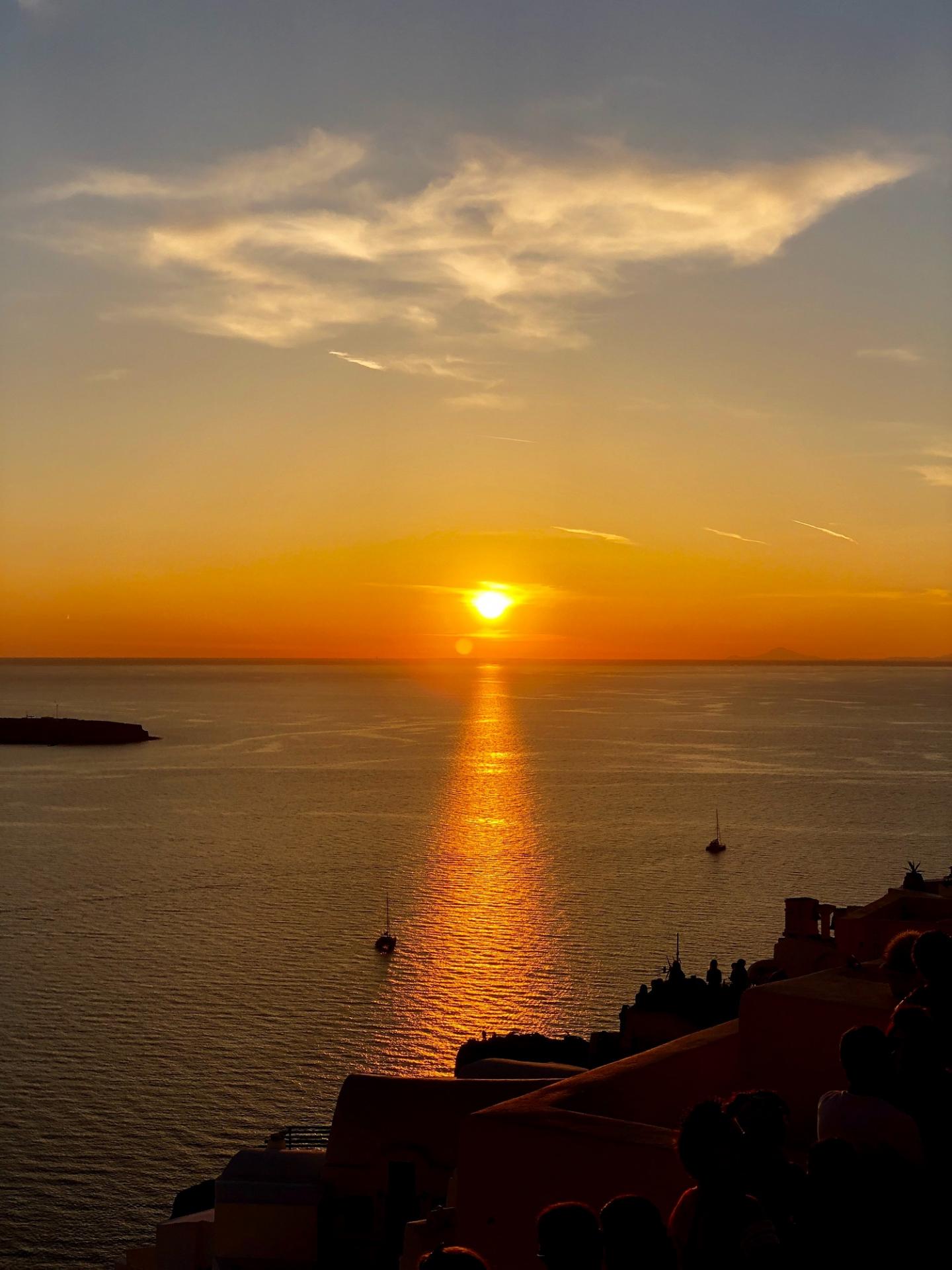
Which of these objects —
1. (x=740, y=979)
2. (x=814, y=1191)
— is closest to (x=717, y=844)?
(x=740, y=979)

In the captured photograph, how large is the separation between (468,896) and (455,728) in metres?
99.8

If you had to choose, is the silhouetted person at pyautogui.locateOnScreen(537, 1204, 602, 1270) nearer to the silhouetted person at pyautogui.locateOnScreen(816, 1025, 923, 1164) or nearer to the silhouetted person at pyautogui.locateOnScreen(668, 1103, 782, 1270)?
the silhouetted person at pyautogui.locateOnScreen(668, 1103, 782, 1270)

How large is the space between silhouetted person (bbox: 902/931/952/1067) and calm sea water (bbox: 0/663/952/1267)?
55.1 ft

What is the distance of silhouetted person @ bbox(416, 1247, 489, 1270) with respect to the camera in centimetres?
360

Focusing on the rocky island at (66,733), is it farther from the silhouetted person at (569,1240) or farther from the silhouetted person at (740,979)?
the silhouetted person at (569,1240)

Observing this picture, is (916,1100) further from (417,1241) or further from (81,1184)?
(81,1184)

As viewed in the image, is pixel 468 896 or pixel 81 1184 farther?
pixel 468 896

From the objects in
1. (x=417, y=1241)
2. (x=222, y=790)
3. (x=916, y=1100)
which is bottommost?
(x=222, y=790)

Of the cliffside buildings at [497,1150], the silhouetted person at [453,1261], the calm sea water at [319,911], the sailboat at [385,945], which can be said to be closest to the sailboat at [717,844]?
the calm sea water at [319,911]

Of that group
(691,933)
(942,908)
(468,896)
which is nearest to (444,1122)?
(942,908)

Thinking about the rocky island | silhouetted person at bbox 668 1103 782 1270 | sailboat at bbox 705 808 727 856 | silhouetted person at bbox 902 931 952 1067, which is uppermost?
silhouetted person at bbox 902 931 952 1067

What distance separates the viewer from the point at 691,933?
3906 centimetres

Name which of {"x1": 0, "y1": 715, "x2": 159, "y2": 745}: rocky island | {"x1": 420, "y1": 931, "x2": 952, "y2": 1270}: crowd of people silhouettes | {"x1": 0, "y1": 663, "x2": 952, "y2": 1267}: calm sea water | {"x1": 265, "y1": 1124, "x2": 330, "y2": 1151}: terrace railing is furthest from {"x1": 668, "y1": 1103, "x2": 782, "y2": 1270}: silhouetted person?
{"x1": 0, "y1": 715, "x2": 159, "y2": 745}: rocky island

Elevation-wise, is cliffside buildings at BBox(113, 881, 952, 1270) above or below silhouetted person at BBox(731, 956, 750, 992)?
above
